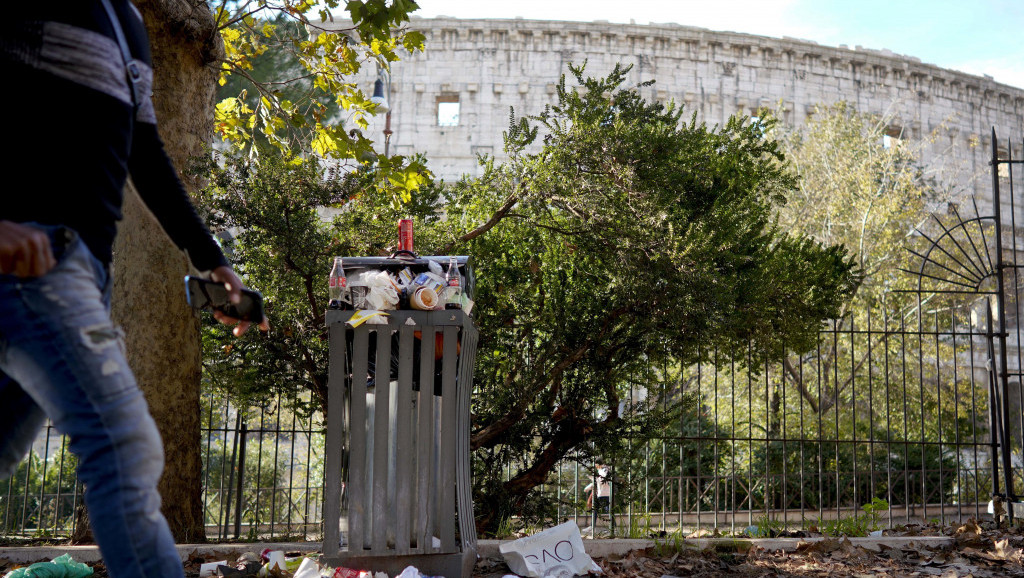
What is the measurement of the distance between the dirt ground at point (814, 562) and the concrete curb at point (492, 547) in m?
0.04

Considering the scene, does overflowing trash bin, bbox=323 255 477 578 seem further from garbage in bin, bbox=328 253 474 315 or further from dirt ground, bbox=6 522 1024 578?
dirt ground, bbox=6 522 1024 578

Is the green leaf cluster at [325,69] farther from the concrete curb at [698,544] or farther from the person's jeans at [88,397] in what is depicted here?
the person's jeans at [88,397]

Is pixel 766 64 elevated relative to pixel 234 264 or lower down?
elevated

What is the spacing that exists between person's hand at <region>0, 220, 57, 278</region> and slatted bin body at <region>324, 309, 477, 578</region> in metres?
2.26

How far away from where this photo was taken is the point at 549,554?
421cm

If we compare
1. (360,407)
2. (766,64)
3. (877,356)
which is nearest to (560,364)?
(360,407)

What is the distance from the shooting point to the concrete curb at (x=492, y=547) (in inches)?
175

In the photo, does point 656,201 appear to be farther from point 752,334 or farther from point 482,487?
point 482,487

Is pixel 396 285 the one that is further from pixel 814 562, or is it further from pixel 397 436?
pixel 814 562

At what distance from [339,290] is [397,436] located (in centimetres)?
73

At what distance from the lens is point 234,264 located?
669 cm

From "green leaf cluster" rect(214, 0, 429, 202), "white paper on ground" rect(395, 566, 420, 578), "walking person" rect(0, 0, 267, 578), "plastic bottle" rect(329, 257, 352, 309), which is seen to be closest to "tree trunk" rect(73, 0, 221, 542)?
"green leaf cluster" rect(214, 0, 429, 202)

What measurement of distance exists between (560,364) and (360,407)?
319 centimetres

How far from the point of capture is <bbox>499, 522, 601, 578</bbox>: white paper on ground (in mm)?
4129
